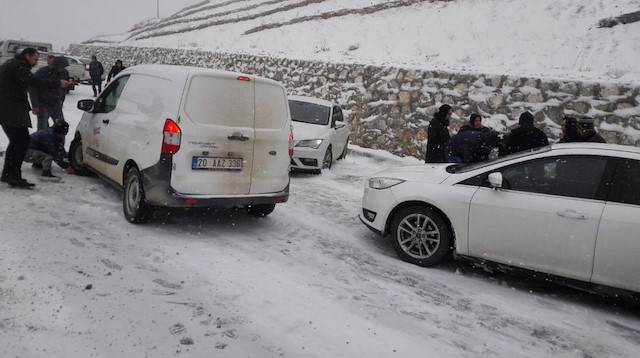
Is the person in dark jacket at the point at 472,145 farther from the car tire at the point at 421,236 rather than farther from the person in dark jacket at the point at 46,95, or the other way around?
the person in dark jacket at the point at 46,95

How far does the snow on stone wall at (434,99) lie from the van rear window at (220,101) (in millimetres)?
7254

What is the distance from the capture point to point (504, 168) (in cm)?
483

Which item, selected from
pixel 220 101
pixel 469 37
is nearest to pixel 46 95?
pixel 220 101

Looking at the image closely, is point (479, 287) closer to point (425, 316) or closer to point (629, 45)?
point (425, 316)

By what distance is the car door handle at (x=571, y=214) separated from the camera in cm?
428

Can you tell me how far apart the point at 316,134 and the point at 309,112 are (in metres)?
1.14

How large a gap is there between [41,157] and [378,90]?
8610 mm

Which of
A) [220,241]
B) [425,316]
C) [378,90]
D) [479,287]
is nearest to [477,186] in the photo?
[479,287]

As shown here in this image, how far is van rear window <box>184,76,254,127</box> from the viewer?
498 cm

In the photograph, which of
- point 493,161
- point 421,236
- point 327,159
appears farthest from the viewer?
point 327,159

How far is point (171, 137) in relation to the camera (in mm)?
4867

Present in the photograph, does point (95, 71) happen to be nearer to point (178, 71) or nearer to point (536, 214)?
point (178, 71)

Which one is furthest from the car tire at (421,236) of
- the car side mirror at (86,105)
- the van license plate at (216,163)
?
the car side mirror at (86,105)

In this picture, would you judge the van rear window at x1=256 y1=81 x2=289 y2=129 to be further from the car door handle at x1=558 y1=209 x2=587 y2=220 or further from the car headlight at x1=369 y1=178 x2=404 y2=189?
the car door handle at x1=558 y1=209 x2=587 y2=220
